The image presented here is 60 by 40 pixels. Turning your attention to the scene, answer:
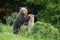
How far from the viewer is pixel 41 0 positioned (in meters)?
15.6

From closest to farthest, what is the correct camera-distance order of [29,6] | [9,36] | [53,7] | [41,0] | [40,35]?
[9,36] → [40,35] → [53,7] → [41,0] → [29,6]

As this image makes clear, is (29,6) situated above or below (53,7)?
below

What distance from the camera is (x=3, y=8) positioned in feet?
75.2

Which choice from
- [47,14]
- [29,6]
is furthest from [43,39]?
[29,6]

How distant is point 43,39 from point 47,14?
21.8 feet

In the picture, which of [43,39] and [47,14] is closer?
[43,39]

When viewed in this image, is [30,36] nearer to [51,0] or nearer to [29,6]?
[51,0]

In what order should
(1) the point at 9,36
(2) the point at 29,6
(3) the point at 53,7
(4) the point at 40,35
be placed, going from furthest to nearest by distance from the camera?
(2) the point at 29,6, (3) the point at 53,7, (4) the point at 40,35, (1) the point at 9,36

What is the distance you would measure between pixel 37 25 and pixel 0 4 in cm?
1371

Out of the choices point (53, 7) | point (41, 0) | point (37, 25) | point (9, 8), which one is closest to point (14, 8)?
point (9, 8)

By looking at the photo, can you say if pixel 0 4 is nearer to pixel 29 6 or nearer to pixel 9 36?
pixel 29 6

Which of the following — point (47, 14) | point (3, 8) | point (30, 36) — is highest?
point (30, 36)

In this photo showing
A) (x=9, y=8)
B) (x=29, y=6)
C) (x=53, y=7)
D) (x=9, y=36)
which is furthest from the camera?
(x=9, y=8)

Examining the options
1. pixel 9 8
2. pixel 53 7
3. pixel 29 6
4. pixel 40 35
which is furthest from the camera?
pixel 9 8
